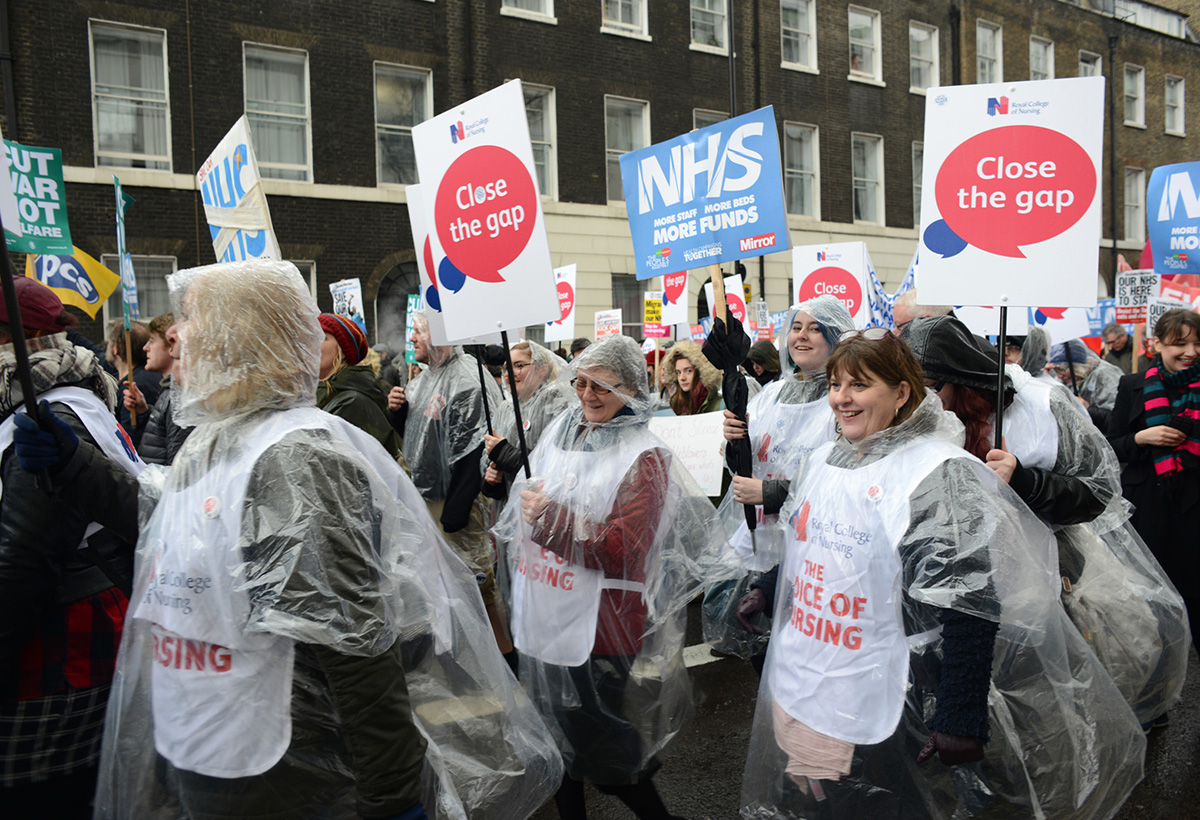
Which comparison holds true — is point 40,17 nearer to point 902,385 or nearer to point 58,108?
point 58,108

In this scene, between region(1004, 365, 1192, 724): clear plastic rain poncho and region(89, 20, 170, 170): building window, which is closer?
region(1004, 365, 1192, 724): clear plastic rain poncho

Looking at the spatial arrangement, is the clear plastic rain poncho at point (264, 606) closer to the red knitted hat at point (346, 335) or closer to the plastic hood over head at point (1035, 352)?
the red knitted hat at point (346, 335)

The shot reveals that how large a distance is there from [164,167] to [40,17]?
8.03 feet

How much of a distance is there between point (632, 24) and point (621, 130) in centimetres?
218

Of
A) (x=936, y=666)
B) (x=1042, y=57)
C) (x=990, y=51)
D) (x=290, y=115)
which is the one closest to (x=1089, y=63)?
(x=1042, y=57)

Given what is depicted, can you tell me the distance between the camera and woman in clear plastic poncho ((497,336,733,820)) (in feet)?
9.21

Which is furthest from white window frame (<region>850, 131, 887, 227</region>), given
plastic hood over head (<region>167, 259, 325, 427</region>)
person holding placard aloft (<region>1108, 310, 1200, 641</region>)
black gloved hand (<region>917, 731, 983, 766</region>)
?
plastic hood over head (<region>167, 259, 325, 427</region>)

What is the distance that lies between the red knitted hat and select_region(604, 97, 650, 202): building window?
45.7ft

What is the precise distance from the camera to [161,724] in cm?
175

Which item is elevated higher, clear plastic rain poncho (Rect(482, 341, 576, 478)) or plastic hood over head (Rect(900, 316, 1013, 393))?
plastic hood over head (Rect(900, 316, 1013, 393))

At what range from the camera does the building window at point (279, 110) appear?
46.4 feet

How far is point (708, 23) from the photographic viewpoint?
61.4 feet

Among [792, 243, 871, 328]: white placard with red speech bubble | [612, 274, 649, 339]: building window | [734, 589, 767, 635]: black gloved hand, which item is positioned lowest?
[734, 589, 767, 635]: black gloved hand

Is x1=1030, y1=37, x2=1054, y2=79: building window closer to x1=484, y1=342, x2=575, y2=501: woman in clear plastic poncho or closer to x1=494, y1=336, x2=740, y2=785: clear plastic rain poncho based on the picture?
x1=484, y1=342, x2=575, y2=501: woman in clear plastic poncho
